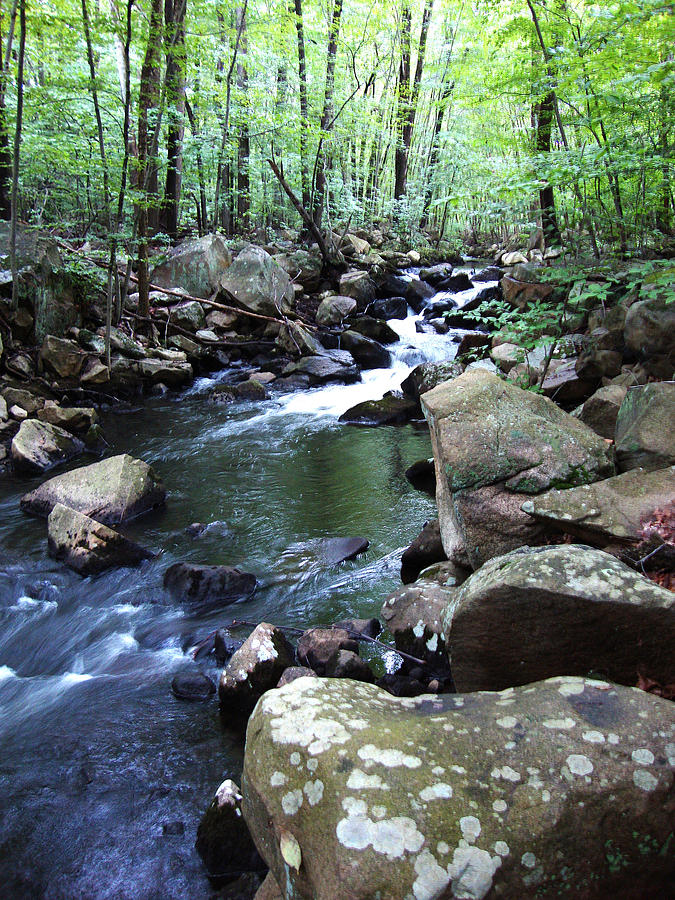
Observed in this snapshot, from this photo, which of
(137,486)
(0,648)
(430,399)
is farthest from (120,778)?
(137,486)

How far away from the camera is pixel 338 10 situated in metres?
14.6

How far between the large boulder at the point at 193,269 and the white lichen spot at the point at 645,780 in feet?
43.8

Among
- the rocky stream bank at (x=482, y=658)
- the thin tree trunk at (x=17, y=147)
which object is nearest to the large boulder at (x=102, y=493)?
the rocky stream bank at (x=482, y=658)

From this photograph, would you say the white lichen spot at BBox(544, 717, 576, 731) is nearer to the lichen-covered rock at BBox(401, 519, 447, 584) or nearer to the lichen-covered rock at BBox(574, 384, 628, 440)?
the lichen-covered rock at BBox(401, 519, 447, 584)

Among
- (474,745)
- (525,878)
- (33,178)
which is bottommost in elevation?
(525,878)

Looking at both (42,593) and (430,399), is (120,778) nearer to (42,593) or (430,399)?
(42,593)

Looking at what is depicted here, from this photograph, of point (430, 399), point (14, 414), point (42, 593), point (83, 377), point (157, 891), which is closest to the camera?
point (157, 891)

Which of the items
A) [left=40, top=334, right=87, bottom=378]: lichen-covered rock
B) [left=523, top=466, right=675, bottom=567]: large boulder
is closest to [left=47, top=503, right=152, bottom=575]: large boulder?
[left=523, top=466, right=675, bottom=567]: large boulder

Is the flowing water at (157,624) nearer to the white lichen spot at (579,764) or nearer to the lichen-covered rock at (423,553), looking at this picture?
the lichen-covered rock at (423,553)

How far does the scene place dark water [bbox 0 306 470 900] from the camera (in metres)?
2.91

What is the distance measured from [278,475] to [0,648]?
13.4 feet

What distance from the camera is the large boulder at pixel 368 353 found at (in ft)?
41.6

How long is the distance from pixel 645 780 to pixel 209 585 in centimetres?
402

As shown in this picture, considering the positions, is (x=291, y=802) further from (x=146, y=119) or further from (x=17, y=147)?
(x=146, y=119)
